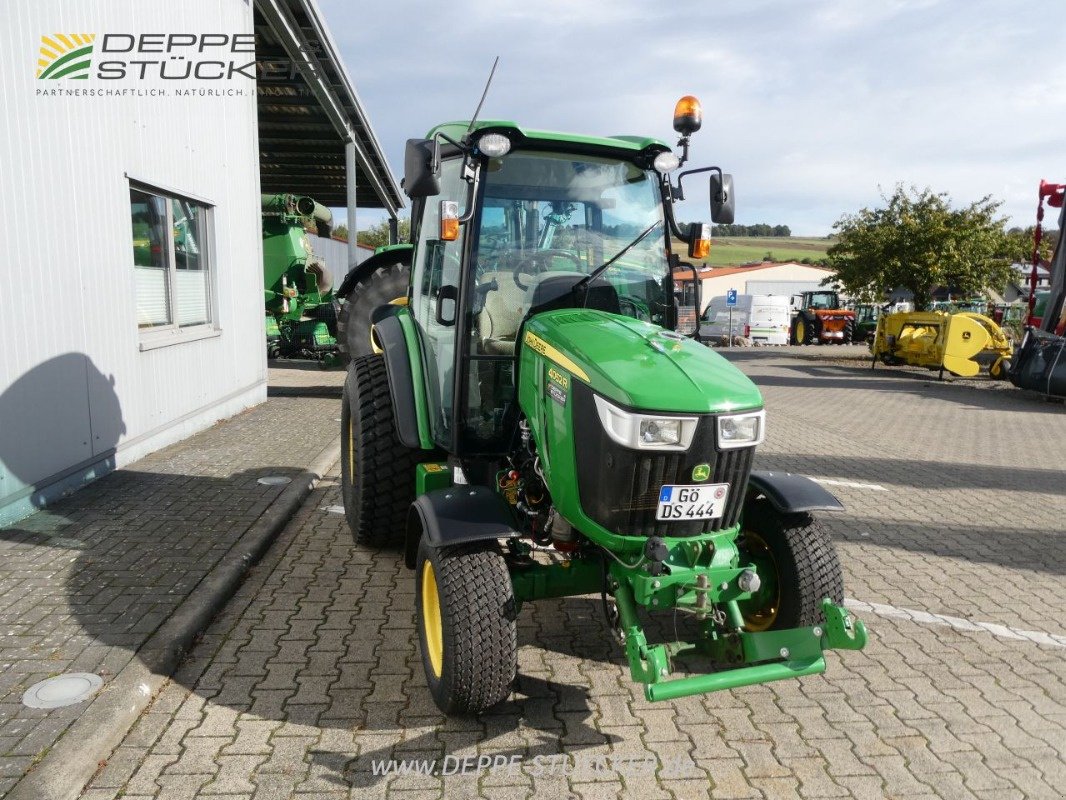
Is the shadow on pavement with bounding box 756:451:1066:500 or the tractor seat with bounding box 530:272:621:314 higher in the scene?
the tractor seat with bounding box 530:272:621:314

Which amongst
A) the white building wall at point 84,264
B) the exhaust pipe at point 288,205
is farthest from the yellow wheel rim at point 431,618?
the exhaust pipe at point 288,205

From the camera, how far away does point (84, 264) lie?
571 cm

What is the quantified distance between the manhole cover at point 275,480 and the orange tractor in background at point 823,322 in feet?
82.7

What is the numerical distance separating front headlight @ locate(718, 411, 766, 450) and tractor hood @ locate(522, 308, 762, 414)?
0.03m

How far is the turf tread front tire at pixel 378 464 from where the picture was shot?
4.46m

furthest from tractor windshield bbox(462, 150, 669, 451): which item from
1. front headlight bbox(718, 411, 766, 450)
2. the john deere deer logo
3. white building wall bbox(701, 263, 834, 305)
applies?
white building wall bbox(701, 263, 834, 305)

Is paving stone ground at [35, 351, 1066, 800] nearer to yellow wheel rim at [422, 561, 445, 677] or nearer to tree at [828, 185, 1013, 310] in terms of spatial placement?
yellow wheel rim at [422, 561, 445, 677]

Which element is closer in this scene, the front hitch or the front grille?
the front hitch

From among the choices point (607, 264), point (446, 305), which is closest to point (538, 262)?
point (607, 264)

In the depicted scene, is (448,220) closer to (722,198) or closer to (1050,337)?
(722,198)

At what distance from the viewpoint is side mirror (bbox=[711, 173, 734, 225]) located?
3742 mm

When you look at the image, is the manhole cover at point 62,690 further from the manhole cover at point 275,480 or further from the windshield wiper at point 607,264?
the manhole cover at point 275,480

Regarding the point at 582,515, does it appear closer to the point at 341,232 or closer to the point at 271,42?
the point at 271,42

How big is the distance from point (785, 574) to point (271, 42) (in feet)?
37.5
